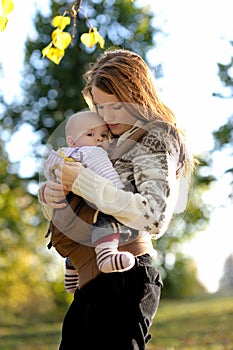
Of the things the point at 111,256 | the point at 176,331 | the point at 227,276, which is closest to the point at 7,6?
the point at 111,256

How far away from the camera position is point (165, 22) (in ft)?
50.5

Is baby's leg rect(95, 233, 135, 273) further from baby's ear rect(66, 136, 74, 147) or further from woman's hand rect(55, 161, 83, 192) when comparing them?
baby's ear rect(66, 136, 74, 147)

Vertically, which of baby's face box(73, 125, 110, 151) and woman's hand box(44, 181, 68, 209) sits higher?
baby's face box(73, 125, 110, 151)

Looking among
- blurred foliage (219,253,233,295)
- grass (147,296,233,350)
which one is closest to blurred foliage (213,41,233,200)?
grass (147,296,233,350)

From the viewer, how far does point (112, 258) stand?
216 centimetres

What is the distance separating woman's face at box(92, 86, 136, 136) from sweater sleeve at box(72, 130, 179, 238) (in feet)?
0.39

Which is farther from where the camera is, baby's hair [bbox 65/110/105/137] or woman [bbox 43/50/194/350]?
baby's hair [bbox 65/110/105/137]

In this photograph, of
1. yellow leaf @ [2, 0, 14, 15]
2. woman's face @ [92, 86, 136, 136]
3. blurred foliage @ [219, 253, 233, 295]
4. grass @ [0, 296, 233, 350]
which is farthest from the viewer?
blurred foliage @ [219, 253, 233, 295]

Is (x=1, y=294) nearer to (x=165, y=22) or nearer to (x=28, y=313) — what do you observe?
(x=28, y=313)

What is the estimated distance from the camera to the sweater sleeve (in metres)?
2.18

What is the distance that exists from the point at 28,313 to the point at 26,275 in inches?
35.1

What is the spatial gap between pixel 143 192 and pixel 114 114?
286mm

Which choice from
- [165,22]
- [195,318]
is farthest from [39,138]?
[195,318]

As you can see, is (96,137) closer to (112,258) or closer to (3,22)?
(112,258)
